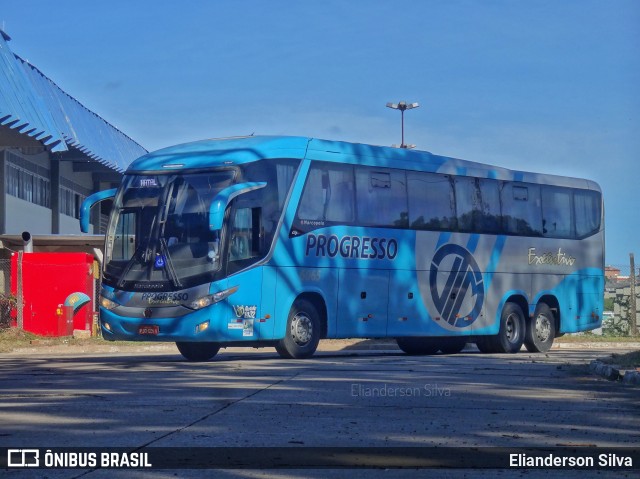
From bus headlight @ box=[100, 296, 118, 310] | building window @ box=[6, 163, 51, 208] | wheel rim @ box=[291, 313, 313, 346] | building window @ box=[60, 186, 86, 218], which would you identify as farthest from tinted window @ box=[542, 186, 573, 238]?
building window @ box=[60, 186, 86, 218]

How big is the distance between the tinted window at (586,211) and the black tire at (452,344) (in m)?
3.86

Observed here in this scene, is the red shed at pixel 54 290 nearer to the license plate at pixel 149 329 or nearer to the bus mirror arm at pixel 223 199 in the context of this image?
the license plate at pixel 149 329

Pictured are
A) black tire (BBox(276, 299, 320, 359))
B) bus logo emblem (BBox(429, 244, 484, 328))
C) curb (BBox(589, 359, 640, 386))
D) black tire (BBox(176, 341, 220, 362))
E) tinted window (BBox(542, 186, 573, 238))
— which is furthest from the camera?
tinted window (BBox(542, 186, 573, 238))

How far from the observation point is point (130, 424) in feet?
28.3

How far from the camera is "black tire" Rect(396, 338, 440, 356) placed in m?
23.7

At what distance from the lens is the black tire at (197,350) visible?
19172mm

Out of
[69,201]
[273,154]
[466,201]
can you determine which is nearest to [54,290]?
[466,201]

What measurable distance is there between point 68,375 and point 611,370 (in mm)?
6943

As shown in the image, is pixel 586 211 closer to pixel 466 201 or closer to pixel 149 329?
pixel 466 201

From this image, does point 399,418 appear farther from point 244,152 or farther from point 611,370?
point 244,152

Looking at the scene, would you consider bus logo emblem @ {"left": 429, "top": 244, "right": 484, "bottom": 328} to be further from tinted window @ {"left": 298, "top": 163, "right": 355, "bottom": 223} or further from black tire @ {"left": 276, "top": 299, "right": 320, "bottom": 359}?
black tire @ {"left": 276, "top": 299, "right": 320, "bottom": 359}

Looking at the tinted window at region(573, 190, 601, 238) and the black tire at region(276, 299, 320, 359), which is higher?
the tinted window at region(573, 190, 601, 238)

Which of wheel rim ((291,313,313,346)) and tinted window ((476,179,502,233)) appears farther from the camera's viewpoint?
tinted window ((476,179,502,233))

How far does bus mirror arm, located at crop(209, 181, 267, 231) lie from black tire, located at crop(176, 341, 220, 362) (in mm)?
3143
